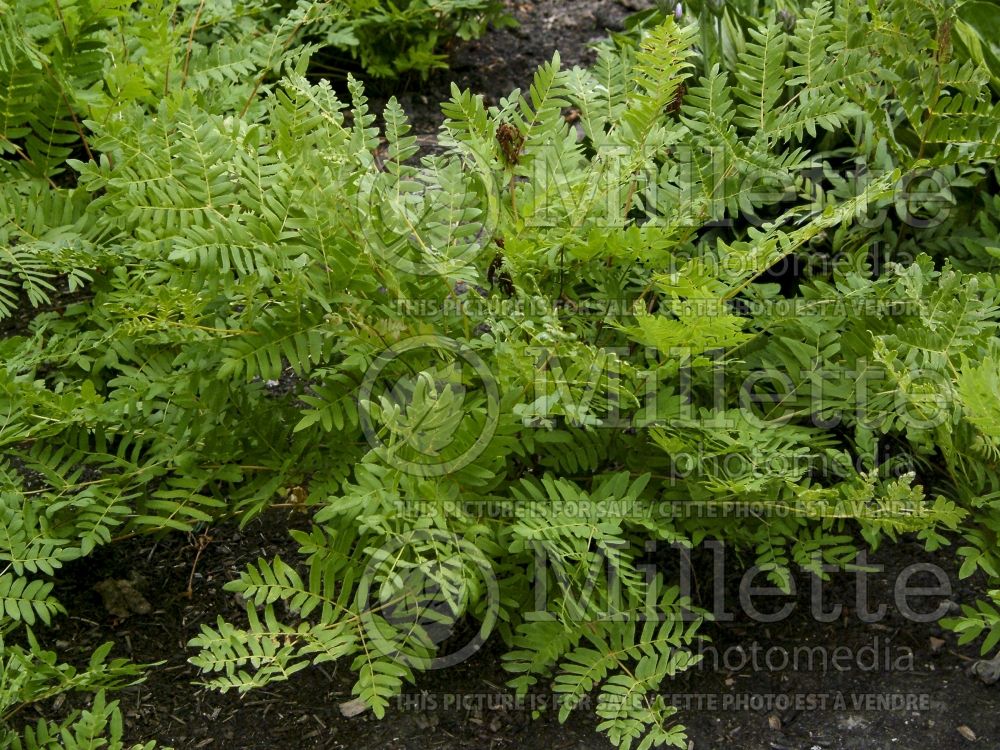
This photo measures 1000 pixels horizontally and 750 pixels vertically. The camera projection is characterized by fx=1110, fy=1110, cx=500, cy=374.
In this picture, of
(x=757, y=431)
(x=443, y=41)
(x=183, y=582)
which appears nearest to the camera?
(x=757, y=431)

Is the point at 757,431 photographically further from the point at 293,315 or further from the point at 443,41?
the point at 443,41

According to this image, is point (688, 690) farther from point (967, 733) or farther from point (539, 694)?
point (967, 733)

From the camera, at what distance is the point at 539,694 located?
2.07 meters

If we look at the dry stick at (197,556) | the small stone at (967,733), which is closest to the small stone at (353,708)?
the dry stick at (197,556)

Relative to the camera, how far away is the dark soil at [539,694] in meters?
2.00

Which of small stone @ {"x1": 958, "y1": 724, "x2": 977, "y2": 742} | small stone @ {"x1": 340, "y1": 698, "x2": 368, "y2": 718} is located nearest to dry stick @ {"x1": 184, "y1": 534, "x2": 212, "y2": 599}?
small stone @ {"x1": 340, "y1": 698, "x2": 368, "y2": 718}

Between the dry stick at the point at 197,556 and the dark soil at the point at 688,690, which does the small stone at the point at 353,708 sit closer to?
the dark soil at the point at 688,690

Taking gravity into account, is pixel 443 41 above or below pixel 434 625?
above

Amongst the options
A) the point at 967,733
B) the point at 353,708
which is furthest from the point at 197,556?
the point at 967,733

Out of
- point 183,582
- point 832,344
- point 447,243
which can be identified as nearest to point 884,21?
point 832,344

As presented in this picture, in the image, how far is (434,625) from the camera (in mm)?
2094

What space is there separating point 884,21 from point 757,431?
847mm

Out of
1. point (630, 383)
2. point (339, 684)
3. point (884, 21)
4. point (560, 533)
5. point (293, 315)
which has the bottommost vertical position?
point (339, 684)

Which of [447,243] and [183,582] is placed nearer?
[447,243]
